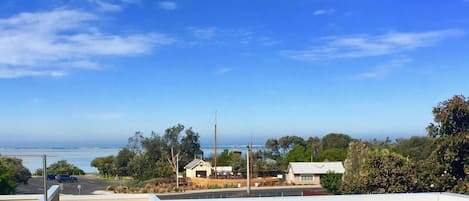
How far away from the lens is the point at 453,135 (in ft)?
52.1

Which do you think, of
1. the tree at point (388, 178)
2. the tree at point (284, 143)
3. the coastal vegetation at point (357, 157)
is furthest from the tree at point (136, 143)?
the tree at point (388, 178)

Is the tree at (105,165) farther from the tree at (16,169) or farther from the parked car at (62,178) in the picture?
the tree at (16,169)

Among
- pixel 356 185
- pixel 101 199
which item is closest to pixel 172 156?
pixel 356 185

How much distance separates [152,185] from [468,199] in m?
30.1

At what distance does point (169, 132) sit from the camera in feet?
165

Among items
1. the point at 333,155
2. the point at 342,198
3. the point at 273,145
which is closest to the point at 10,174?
the point at 342,198

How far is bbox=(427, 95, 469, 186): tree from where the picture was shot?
15.6 meters

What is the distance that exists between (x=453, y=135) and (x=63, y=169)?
33.8 meters

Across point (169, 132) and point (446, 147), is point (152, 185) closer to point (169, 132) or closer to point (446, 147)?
point (169, 132)

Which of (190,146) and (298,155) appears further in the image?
(190,146)

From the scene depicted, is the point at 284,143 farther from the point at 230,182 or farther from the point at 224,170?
the point at 230,182

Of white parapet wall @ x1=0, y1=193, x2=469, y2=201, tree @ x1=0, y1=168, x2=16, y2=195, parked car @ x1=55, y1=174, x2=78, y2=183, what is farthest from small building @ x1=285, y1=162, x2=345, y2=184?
white parapet wall @ x1=0, y1=193, x2=469, y2=201

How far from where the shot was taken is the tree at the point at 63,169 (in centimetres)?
4172

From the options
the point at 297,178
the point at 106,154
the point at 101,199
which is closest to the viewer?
the point at 101,199
